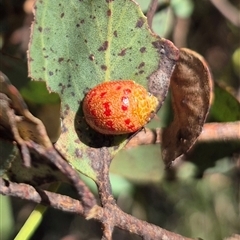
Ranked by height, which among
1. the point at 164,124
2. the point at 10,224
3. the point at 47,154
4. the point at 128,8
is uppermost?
the point at 128,8

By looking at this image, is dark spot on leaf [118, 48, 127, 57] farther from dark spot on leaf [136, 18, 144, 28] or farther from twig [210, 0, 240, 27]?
twig [210, 0, 240, 27]

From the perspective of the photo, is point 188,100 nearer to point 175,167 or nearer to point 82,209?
point 82,209

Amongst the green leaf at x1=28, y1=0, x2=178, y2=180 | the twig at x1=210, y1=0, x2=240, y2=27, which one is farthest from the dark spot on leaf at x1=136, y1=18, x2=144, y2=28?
the twig at x1=210, y1=0, x2=240, y2=27

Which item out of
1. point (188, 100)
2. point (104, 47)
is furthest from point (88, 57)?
point (188, 100)

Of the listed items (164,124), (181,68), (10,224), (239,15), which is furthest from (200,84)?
(239,15)

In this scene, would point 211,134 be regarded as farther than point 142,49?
Yes

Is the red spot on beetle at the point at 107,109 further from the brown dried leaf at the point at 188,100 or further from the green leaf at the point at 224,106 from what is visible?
the green leaf at the point at 224,106

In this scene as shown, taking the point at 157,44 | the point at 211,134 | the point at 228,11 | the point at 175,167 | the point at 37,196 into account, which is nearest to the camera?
the point at 37,196

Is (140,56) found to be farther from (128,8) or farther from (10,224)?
(10,224)
